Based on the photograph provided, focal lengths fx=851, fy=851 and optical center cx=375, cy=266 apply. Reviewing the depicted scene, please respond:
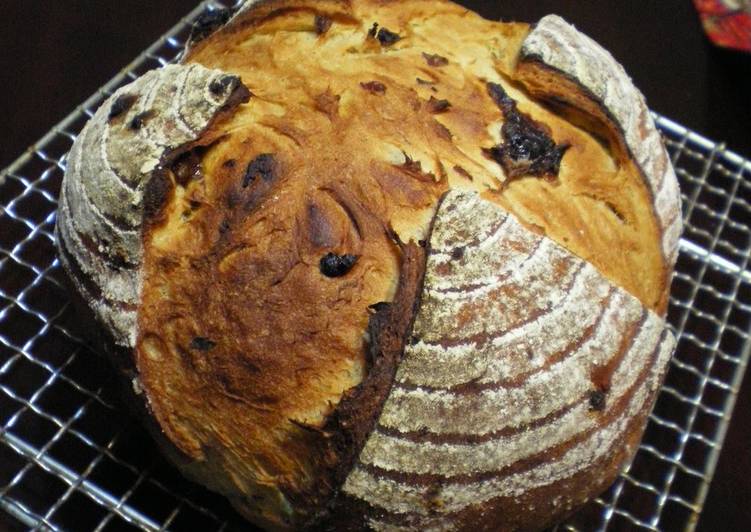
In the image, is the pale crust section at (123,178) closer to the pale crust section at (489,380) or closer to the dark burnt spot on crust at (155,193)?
the dark burnt spot on crust at (155,193)

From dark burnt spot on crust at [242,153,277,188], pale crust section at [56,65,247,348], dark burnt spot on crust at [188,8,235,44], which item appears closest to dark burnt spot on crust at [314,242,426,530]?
dark burnt spot on crust at [242,153,277,188]

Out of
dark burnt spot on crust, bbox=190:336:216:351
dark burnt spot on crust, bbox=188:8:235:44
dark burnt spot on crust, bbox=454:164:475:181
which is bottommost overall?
dark burnt spot on crust, bbox=190:336:216:351

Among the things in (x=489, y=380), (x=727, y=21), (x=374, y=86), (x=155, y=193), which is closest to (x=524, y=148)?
(x=374, y=86)

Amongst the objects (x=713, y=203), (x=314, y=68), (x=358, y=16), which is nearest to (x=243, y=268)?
(x=314, y=68)

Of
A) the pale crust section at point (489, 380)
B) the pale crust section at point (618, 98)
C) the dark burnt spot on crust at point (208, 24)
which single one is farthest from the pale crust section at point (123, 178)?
the pale crust section at point (618, 98)

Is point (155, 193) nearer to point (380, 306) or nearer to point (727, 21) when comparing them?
point (380, 306)

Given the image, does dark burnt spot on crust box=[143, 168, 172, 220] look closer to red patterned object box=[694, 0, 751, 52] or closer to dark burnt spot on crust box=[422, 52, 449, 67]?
dark burnt spot on crust box=[422, 52, 449, 67]
